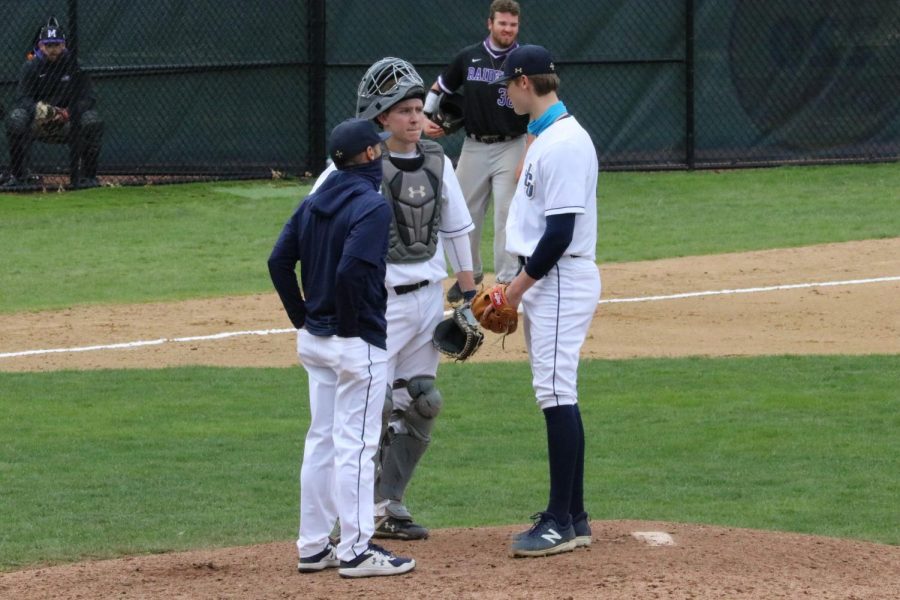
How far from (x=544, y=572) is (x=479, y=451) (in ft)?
8.60

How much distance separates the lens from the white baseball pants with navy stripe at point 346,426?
203 inches

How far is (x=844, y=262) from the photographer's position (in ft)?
43.2

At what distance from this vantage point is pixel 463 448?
796 centimetres

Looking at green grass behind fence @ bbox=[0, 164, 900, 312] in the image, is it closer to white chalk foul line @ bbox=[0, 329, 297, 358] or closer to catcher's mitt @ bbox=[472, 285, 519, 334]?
white chalk foul line @ bbox=[0, 329, 297, 358]

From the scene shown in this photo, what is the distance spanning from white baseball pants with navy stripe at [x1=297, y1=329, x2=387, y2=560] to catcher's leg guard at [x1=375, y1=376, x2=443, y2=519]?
679 millimetres

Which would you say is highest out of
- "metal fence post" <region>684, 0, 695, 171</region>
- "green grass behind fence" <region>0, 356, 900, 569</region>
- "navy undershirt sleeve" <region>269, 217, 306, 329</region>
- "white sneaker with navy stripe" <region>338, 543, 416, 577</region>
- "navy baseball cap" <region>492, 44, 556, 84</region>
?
"metal fence post" <region>684, 0, 695, 171</region>

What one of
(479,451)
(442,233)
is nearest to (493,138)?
(479,451)

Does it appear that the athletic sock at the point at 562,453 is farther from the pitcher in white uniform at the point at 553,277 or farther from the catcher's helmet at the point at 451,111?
the catcher's helmet at the point at 451,111

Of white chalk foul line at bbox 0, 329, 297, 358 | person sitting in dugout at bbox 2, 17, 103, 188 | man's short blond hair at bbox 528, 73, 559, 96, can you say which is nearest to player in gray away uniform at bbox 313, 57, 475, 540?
man's short blond hair at bbox 528, 73, 559, 96

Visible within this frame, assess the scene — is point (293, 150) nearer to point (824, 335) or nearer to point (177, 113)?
point (177, 113)

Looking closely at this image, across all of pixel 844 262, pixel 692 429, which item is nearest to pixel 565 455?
pixel 692 429

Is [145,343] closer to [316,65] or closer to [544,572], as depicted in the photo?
[544,572]

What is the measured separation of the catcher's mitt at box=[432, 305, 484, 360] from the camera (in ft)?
19.1

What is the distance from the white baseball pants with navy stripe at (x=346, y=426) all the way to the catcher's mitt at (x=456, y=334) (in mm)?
593
